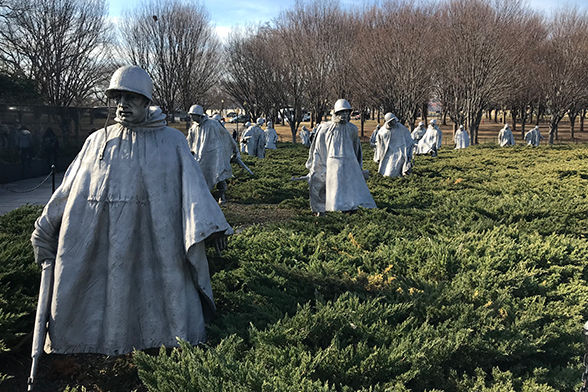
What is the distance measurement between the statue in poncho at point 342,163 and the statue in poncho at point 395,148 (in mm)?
6030

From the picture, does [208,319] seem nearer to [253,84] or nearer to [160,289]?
[160,289]

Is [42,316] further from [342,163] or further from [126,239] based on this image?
[342,163]

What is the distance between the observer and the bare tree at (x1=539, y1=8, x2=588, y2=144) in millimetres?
34469

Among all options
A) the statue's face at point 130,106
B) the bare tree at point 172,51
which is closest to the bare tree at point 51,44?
the bare tree at point 172,51

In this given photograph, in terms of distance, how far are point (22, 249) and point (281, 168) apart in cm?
1256

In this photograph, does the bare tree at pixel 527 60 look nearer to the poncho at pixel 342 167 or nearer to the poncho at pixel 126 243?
the poncho at pixel 342 167

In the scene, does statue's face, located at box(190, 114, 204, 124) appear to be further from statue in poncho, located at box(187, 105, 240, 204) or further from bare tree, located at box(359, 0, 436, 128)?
bare tree, located at box(359, 0, 436, 128)

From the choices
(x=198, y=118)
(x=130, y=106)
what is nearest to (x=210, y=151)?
(x=198, y=118)

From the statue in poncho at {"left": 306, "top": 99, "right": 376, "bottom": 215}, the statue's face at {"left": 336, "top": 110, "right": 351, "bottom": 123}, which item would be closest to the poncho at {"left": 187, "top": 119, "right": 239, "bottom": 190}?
the statue in poncho at {"left": 306, "top": 99, "right": 376, "bottom": 215}

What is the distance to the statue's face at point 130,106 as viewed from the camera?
3.50 m

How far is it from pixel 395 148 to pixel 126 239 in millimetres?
12623

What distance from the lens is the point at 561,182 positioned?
10.6 meters

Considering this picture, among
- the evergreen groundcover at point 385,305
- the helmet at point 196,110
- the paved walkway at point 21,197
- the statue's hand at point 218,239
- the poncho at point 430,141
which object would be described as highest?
the helmet at point 196,110

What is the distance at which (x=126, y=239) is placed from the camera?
11.5ft
